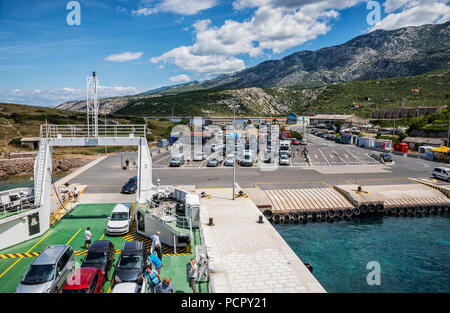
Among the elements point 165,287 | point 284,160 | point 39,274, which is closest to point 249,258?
point 165,287

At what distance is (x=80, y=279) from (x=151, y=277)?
326 centimetres

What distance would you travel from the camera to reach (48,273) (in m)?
13.0

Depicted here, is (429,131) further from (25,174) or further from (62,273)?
(25,174)

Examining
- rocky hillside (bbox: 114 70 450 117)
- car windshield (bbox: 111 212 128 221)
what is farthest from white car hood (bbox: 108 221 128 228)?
rocky hillside (bbox: 114 70 450 117)

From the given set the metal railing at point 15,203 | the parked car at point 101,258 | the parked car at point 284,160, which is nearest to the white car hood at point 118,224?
the parked car at point 101,258

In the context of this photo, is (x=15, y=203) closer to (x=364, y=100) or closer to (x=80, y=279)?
(x=80, y=279)

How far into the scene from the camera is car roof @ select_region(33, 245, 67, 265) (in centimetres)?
1330

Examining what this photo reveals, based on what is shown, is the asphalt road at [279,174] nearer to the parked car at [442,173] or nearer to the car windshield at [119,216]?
the parked car at [442,173]

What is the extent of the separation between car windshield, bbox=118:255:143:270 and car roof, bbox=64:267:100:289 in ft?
4.47

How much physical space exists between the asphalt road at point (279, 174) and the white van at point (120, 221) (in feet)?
41.7

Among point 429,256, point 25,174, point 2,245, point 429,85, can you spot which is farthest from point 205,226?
point 429,85

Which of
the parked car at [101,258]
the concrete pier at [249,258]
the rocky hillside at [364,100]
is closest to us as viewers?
the concrete pier at [249,258]

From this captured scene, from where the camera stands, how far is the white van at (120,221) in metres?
20.5
